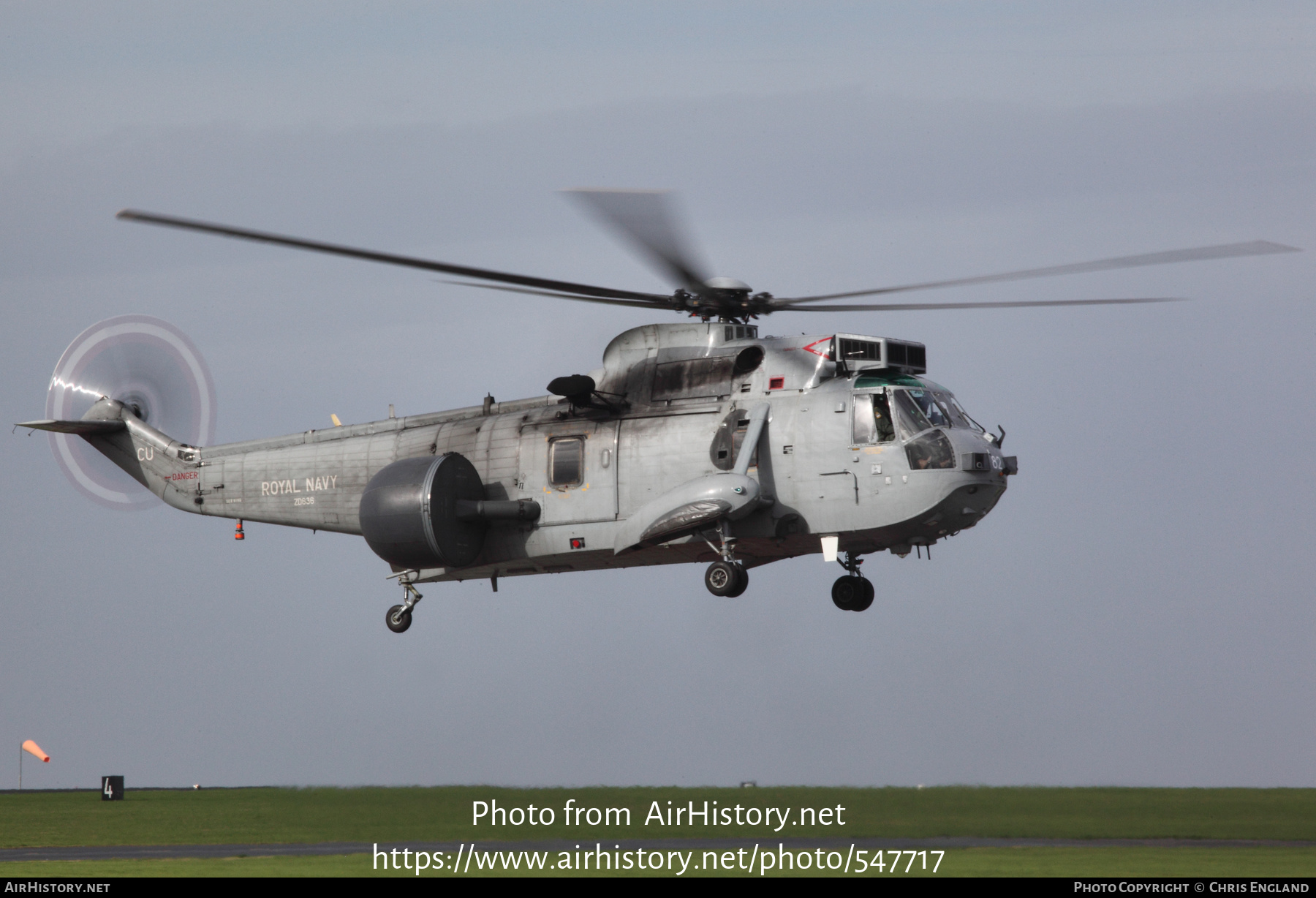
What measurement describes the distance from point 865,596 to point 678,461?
3.99 meters

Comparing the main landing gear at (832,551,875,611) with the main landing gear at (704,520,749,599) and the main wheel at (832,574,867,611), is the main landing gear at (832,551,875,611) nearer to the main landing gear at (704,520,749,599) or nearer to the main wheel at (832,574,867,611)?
the main wheel at (832,574,867,611)

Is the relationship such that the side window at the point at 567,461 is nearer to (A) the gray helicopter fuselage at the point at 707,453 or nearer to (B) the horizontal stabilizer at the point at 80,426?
(A) the gray helicopter fuselage at the point at 707,453

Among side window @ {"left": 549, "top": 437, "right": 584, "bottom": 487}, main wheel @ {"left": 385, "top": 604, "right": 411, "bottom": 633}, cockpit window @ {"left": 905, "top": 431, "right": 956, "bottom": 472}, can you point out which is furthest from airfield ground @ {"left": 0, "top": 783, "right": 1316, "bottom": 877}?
side window @ {"left": 549, "top": 437, "right": 584, "bottom": 487}

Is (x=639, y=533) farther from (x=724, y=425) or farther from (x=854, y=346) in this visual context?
(x=854, y=346)

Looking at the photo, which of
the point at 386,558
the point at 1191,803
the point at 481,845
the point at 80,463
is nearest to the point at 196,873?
the point at 481,845

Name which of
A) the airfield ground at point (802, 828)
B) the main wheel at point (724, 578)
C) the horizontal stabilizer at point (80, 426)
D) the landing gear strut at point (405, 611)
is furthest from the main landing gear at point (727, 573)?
the horizontal stabilizer at point (80, 426)

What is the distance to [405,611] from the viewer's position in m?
27.1

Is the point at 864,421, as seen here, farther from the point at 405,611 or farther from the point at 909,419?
the point at 405,611

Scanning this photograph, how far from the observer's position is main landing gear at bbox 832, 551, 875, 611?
24438 millimetres

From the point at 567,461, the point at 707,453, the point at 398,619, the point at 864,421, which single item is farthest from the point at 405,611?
the point at 864,421

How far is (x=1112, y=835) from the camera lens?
23.2m

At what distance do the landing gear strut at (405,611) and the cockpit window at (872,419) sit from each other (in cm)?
929

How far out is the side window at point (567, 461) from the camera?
24625 mm

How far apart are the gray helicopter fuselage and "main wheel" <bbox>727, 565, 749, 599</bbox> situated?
0.63 meters
